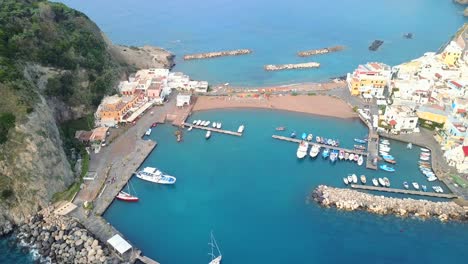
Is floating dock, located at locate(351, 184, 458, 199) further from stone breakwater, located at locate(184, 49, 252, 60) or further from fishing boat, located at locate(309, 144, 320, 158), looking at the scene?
stone breakwater, located at locate(184, 49, 252, 60)

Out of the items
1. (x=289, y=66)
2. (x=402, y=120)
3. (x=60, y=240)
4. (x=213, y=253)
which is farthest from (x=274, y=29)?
(x=60, y=240)

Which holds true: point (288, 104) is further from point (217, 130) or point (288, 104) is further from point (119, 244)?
point (119, 244)

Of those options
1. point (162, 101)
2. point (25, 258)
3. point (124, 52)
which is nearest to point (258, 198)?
point (25, 258)

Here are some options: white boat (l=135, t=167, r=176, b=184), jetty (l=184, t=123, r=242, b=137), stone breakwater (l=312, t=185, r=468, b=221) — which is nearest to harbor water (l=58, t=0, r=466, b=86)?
jetty (l=184, t=123, r=242, b=137)

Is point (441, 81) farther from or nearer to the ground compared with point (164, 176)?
farther from the ground

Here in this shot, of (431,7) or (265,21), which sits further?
(431,7)

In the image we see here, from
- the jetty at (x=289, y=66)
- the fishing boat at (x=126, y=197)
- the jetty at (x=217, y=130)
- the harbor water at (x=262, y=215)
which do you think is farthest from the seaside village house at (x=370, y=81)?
the fishing boat at (x=126, y=197)

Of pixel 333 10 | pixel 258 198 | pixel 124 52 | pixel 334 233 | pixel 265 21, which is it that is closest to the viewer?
pixel 334 233

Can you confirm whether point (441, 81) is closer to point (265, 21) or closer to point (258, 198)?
point (258, 198)
